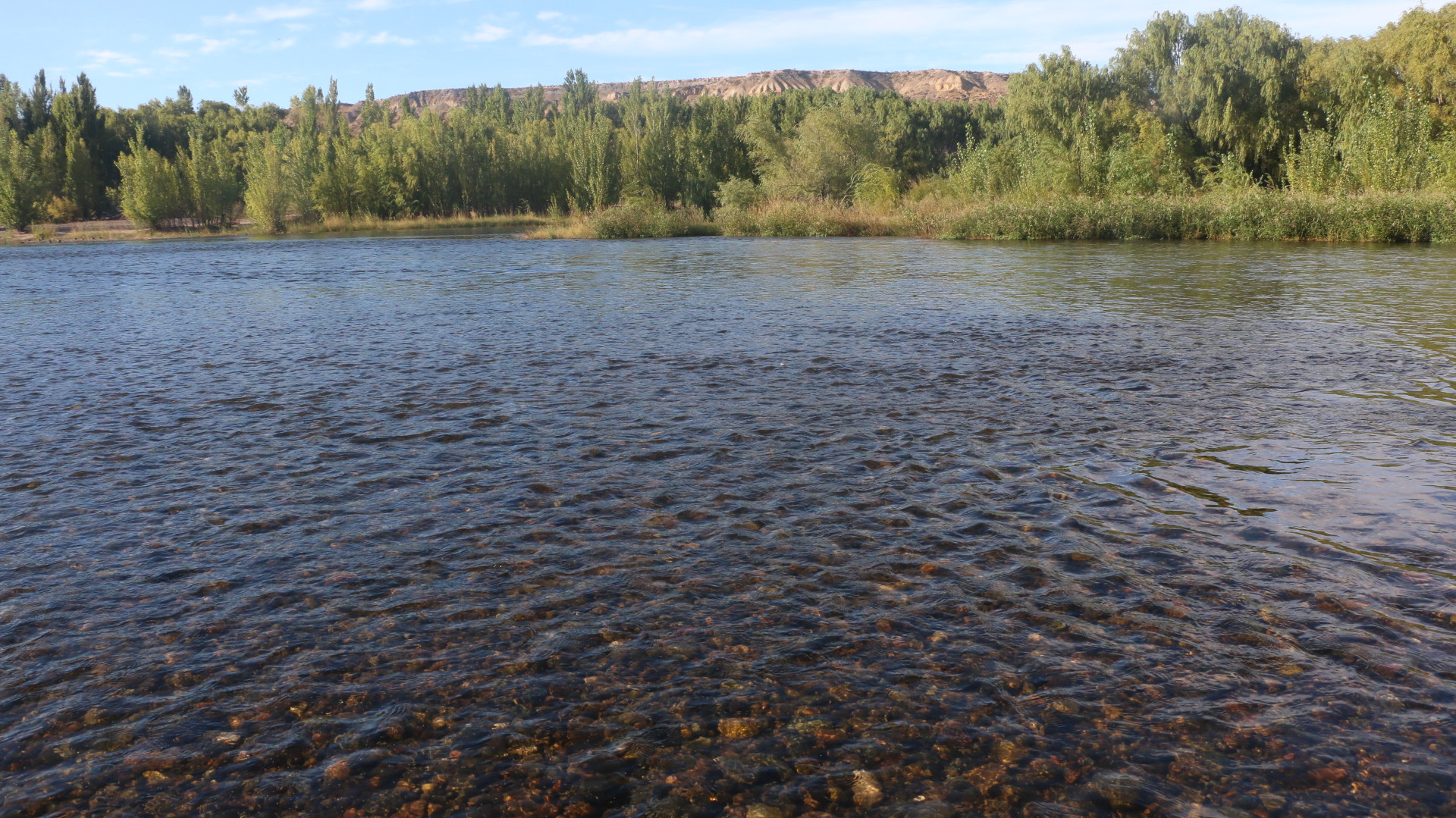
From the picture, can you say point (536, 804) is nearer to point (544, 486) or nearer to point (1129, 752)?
point (1129, 752)

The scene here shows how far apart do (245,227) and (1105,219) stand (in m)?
79.3

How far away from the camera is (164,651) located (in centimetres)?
561

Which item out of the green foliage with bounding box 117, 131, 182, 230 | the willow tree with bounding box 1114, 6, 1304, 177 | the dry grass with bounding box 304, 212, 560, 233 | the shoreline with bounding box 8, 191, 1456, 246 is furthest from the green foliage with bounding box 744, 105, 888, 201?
the green foliage with bounding box 117, 131, 182, 230

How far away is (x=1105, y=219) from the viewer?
40.5 meters

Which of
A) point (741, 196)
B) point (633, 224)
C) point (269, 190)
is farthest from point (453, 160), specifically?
point (741, 196)

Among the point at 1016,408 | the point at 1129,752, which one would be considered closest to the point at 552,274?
the point at 1016,408

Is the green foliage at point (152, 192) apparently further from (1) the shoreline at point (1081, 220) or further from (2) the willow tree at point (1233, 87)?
(2) the willow tree at point (1233, 87)

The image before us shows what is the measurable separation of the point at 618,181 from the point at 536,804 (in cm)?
7524

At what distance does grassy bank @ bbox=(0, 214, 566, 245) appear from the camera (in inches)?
2918

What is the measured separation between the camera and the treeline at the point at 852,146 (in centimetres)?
4459

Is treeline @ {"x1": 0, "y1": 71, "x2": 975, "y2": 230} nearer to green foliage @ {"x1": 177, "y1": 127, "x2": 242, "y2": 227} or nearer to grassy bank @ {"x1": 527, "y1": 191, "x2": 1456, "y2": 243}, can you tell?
green foliage @ {"x1": 177, "y1": 127, "x2": 242, "y2": 227}

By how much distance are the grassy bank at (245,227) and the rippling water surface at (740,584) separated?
203 feet

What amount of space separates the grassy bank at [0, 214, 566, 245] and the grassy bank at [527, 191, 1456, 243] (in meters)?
20.5

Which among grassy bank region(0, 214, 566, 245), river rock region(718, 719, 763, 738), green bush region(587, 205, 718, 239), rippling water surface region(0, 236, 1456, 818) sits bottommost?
river rock region(718, 719, 763, 738)
